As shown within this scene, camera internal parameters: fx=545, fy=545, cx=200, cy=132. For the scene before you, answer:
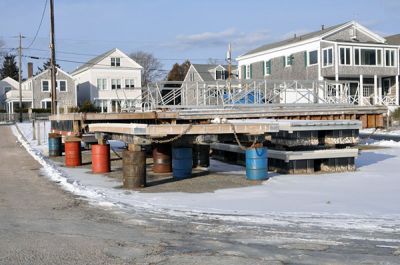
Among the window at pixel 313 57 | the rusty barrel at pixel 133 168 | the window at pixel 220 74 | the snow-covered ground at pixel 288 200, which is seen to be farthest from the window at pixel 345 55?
the rusty barrel at pixel 133 168

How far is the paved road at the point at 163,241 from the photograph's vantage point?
6266 millimetres

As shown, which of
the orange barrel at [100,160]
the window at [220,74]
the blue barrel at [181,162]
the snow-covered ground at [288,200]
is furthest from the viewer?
the window at [220,74]

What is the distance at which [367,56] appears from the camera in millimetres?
46594

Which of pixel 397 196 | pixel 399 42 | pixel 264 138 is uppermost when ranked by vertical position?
pixel 399 42

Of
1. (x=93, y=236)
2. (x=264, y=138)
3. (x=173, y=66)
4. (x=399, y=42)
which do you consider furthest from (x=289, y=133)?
(x=173, y=66)

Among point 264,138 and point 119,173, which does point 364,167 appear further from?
point 119,173

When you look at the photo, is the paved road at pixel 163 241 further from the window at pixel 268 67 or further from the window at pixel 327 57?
the window at pixel 268 67

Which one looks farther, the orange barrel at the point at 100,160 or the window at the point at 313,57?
the window at the point at 313,57

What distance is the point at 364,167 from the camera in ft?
52.3

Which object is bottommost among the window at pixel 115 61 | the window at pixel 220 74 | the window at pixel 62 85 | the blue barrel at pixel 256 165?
the blue barrel at pixel 256 165

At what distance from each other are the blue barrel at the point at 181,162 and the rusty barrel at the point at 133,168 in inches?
67.3

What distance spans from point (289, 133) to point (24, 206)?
7.60 meters

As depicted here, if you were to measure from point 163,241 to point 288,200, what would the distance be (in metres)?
→ 3.85

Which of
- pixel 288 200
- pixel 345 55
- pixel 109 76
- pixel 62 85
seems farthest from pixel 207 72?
pixel 288 200
